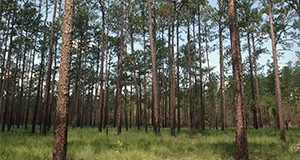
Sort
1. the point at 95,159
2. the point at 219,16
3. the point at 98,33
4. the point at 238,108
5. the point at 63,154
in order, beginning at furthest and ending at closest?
the point at 98,33 < the point at 219,16 < the point at 238,108 < the point at 95,159 < the point at 63,154

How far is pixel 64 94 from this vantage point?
5.45m

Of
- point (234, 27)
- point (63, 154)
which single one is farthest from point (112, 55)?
point (63, 154)

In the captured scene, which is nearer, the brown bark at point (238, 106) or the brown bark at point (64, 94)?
the brown bark at point (64, 94)

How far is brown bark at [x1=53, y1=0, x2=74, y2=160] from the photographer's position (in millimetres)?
5254

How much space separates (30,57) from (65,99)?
2742 centimetres

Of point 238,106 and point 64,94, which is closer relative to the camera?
point 64,94

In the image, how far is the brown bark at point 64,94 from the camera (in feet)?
17.2

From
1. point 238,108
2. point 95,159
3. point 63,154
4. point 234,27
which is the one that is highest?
point 234,27

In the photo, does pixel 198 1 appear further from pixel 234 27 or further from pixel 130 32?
pixel 234 27

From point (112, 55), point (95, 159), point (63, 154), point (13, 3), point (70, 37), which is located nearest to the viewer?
point (63, 154)

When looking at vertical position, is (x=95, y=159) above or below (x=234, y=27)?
below

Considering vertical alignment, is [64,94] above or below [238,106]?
above

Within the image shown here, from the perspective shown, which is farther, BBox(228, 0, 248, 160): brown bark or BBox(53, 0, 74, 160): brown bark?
BBox(228, 0, 248, 160): brown bark

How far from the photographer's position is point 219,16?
74.0ft
